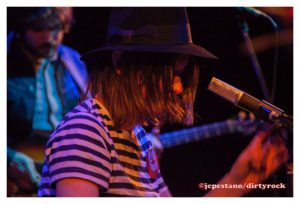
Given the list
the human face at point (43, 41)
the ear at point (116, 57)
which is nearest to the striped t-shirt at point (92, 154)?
the ear at point (116, 57)

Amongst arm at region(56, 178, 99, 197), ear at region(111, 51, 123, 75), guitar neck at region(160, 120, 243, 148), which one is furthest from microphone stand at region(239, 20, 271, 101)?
arm at region(56, 178, 99, 197)

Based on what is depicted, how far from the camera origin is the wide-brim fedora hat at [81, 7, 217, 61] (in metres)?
1.45

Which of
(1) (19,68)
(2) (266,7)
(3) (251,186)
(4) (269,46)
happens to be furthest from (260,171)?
(1) (19,68)

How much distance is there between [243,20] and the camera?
250 centimetres

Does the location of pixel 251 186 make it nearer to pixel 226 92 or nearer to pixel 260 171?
pixel 260 171

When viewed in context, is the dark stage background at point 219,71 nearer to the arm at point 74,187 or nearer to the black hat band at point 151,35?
the black hat band at point 151,35

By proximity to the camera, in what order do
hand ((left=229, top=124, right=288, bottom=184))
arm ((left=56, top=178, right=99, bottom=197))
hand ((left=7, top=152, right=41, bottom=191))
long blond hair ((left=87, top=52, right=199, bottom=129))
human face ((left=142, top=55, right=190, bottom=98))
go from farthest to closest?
hand ((left=7, top=152, right=41, bottom=191)), hand ((left=229, top=124, right=288, bottom=184)), human face ((left=142, top=55, right=190, bottom=98)), long blond hair ((left=87, top=52, right=199, bottom=129)), arm ((left=56, top=178, right=99, bottom=197))

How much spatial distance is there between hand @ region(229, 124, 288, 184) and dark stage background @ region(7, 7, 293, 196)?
78 mm

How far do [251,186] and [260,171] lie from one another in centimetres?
11

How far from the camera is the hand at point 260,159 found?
188cm

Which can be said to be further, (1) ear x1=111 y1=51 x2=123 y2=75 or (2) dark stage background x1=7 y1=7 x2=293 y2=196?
(2) dark stage background x1=7 y1=7 x2=293 y2=196

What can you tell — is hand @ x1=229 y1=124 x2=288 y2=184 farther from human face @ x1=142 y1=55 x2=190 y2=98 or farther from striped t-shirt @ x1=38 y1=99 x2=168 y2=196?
striped t-shirt @ x1=38 y1=99 x2=168 y2=196

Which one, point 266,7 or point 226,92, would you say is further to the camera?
point 266,7

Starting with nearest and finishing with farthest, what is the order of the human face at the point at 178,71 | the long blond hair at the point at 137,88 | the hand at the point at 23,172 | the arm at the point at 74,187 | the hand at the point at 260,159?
the arm at the point at 74,187 < the long blond hair at the point at 137,88 < the human face at the point at 178,71 < the hand at the point at 260,159 < the hand at the point at 23,172
